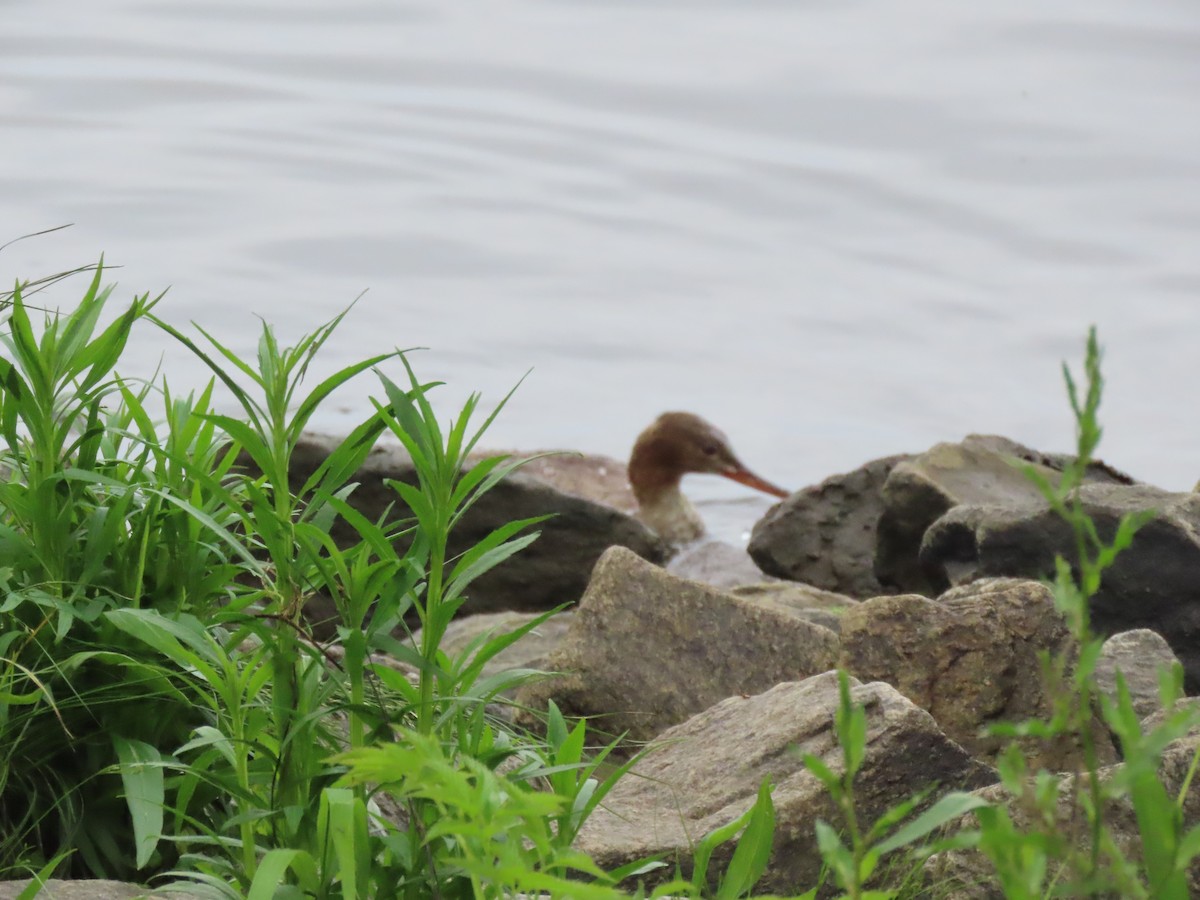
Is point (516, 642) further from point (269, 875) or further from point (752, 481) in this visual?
point (752, 481)

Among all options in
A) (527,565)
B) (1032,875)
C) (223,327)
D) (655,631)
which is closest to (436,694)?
(1032,875)

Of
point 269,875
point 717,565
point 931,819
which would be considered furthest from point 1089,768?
point 717,565

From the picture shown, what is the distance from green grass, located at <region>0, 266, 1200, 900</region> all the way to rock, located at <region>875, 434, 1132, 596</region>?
251cm

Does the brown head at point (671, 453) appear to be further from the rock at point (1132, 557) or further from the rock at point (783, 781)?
the rock at point (783, 781)

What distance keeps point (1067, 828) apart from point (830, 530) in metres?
3.44

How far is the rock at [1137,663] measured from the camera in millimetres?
3209

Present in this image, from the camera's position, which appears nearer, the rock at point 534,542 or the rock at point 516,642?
the rock at point 516,642

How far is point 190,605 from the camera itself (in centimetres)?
248

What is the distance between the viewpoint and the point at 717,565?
682cm

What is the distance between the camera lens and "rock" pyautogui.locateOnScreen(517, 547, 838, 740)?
340 cm

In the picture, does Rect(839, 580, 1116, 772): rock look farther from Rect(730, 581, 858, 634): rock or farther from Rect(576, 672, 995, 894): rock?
Rect(730, 581, 858, 634): rock

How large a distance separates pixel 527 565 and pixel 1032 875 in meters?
4.31

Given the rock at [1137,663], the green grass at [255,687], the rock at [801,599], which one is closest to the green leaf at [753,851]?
the green grass at [255,687]

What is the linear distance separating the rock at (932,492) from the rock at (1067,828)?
2381 millimetres
